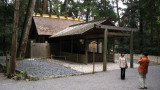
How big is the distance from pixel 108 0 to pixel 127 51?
11529 millimetres

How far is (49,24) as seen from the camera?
65.4 ft

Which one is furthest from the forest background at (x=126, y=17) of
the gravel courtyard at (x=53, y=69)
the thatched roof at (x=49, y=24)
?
the gravel courtyard at (x=53, y=69)

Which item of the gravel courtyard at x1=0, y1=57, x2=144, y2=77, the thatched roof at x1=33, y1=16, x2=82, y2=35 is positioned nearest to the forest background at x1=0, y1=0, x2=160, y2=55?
the thatched roof at x1=33, y1=16, x2=82, y2=35

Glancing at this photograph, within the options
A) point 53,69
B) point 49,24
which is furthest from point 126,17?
point 53,69

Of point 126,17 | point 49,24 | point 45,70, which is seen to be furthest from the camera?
point 126,17

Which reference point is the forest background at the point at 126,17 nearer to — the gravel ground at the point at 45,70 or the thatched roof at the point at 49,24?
the thatched roof at the point at 49,24

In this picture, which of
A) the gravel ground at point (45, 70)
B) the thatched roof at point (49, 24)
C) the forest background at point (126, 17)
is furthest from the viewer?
the forest background at point (126, 17)

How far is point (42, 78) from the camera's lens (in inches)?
309

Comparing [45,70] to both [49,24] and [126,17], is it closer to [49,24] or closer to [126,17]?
[49,24]

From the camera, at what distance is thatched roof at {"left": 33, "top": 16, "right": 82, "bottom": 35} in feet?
59.6

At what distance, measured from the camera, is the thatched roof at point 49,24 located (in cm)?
1815

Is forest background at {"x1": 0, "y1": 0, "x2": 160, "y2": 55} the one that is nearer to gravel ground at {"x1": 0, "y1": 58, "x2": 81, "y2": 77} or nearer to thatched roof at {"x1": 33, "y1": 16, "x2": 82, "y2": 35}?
thatched roof at {"x1": 33, "y1": 16, "x2": 82, "y2": 35}

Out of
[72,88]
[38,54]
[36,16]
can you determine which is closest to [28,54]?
[38,54]

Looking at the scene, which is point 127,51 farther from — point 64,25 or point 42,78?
point 42,78
